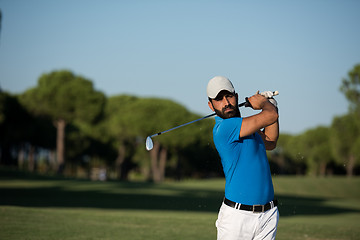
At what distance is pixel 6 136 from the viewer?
6819 centimetres

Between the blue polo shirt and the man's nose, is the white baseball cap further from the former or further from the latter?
the blue polo shirt

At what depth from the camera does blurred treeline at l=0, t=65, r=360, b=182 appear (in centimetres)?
6619

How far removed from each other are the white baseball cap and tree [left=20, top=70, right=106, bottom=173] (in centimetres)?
6184

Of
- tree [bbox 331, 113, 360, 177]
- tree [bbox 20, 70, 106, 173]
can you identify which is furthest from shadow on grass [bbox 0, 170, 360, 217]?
tree [bbox 331, 113, 360, 177]

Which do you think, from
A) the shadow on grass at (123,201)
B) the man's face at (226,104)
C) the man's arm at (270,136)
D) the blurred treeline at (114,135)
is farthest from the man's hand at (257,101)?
the blurred treeline at (114,135)

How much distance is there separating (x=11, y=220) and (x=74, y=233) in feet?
7.67

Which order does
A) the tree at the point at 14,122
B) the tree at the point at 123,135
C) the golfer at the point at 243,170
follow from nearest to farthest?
the golfer at the point at 243,170
the tree at the point at 14,122
the tree at the point at 123,135

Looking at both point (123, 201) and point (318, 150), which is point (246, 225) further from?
point (318, 150)

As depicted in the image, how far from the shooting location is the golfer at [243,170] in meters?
4.70

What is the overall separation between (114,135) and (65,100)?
24375 millimetres

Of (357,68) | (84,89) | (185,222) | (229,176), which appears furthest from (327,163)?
(229,176)

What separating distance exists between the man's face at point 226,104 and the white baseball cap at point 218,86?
5 centimetres

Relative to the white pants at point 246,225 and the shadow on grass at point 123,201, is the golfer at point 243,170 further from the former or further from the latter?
the shadow on grass at point 123,201

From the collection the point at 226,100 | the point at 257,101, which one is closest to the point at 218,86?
the point at 226,100
